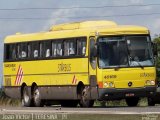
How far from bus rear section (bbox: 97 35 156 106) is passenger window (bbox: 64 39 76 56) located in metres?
2.09

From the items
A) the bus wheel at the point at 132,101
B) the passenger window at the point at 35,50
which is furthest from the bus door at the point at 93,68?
the passenger window at the point at 35,50

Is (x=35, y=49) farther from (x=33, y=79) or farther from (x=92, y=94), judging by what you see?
(x=92, y=94)

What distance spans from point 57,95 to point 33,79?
2.34 meters

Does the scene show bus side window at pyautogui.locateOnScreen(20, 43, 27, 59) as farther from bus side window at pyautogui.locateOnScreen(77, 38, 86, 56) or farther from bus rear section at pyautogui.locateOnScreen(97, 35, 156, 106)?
bus rear section at pyautogui.locateOnScreen(97, 35, 156, 106)

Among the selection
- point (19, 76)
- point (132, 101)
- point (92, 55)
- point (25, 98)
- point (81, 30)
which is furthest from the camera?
point (19, 76)

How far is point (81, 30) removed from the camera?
37.7 meters

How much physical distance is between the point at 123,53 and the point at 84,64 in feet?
6.27

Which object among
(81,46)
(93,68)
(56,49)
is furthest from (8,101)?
(93,68)

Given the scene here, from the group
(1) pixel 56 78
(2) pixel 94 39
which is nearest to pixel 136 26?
(2) pixel 94 39

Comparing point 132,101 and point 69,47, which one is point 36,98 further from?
point 132,101

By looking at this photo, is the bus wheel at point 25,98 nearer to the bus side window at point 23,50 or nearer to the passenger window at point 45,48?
the bus side window at point 23,50

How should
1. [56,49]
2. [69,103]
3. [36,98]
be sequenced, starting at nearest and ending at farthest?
[56,49]
[36,98]
[69,103]

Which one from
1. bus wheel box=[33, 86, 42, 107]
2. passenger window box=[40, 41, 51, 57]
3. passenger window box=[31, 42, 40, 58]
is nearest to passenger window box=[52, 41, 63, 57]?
passenger window box=[40, 41, 51, 57]

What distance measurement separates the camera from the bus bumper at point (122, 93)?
35.6 m
